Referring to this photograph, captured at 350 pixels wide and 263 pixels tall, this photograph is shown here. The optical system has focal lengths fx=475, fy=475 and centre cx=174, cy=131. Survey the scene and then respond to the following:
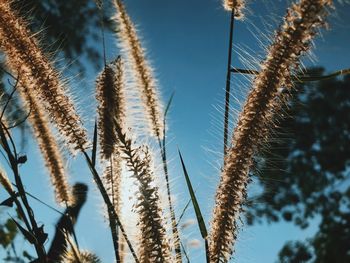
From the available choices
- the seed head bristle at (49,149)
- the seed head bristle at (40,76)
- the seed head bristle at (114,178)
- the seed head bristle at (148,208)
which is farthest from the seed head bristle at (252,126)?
the seed head bristle at (49,149)

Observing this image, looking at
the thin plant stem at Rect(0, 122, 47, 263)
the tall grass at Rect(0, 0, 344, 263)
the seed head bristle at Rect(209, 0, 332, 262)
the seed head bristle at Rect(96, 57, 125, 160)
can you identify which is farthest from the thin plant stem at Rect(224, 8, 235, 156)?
the thin plant stem at Rect(0, 122, 47, 263)

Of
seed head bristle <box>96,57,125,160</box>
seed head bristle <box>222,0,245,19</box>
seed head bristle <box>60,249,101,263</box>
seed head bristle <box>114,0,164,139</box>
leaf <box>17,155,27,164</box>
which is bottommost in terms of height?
seed head bristle <box>60,249,101,263</box>

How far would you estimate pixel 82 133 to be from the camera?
1.42 metres

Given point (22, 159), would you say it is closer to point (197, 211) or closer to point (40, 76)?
point (40, 76)

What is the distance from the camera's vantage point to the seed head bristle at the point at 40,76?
1.39 meters

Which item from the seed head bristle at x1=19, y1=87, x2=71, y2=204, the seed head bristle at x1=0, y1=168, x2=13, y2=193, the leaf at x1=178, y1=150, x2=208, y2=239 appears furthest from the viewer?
the seed head bristle at x1=19, y1=87, x2=71, y2=204

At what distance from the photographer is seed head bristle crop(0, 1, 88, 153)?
1390mm

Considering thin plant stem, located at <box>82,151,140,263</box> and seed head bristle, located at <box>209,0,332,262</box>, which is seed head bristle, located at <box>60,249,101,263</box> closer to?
thin plant stem, located at <box>82,151,140,263</box>

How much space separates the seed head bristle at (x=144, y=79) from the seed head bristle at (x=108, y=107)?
31 cm

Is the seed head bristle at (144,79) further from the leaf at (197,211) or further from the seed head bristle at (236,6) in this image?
the leaf at (197,211)

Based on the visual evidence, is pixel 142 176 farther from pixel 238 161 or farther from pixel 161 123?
pixel 161 123

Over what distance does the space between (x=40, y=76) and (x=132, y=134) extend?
13.7 inches

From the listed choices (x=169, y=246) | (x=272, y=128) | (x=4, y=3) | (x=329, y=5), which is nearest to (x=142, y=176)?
(x=169, y=246)

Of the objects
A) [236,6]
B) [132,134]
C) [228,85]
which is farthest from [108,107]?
[236,6]
